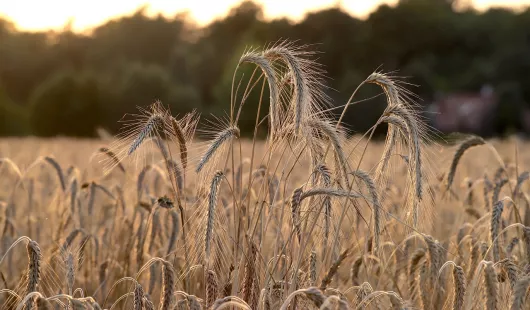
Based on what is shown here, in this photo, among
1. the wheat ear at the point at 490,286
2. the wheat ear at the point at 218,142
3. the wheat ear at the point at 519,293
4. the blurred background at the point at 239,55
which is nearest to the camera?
the wheat ear at the point at 519,293

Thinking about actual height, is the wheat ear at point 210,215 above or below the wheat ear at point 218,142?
below

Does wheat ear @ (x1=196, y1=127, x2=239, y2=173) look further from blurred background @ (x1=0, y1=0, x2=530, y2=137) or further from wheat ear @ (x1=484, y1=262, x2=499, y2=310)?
blurred background @ (x1=0, y1=0, x2=530, y2=137)

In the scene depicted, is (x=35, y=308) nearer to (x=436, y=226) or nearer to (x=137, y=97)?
(x=436, y=226)

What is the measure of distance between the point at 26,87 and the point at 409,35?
107 feet

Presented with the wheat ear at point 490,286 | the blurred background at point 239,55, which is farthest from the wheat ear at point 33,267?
the blurred background at point 239,55

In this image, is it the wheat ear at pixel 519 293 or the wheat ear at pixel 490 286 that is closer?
the wheat ear at pixel 519 293

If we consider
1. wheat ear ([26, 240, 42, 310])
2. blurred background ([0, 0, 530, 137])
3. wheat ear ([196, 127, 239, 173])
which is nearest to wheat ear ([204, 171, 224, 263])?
wheat ear ([196, 127, 239, 173])

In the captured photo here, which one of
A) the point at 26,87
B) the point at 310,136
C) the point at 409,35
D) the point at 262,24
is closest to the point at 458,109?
the point at 409,35

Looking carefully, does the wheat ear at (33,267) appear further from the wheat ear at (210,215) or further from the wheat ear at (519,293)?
the wheat ear at (519,293)

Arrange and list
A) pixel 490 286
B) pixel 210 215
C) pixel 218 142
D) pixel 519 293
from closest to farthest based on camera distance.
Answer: pixel 519 293 → pixel 490 286 → pixel 210 215 → pixel 218 142

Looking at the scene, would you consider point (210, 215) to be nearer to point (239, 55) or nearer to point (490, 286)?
point (490, 286)

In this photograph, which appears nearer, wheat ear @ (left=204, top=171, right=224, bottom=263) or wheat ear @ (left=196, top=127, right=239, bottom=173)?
wheat ear @ (left=204, top=171, right=224, bottom=263)

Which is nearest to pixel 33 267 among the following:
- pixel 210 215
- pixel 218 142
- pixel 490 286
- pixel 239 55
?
pixel 210 215

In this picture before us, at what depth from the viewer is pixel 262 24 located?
63156mm
